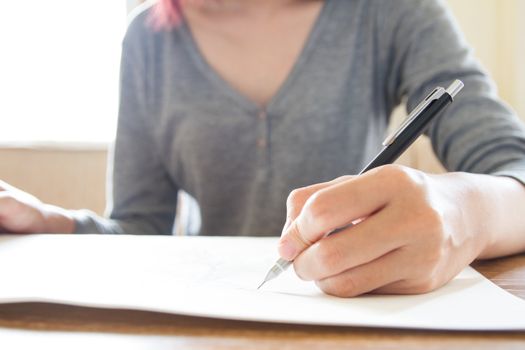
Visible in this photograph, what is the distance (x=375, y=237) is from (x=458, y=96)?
0.37 meters

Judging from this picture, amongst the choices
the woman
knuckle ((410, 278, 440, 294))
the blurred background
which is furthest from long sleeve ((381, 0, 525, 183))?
the blurred background

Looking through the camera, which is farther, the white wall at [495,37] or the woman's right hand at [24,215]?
the white wall at [495,37]

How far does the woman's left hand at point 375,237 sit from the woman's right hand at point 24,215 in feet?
1.18

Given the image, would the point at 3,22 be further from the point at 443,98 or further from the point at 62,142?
the point at 443,98

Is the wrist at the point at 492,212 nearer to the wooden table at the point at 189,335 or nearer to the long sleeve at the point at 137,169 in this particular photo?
the wooden table at the point at 189,335

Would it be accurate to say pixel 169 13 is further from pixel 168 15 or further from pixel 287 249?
pixel 287 249

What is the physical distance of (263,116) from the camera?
2.47 ft

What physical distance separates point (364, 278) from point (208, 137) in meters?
0.52

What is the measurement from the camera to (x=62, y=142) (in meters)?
1.71

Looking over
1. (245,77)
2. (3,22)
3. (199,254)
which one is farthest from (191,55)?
(3,22)

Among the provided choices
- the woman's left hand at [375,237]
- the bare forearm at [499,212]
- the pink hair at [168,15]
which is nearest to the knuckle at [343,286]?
the woman's left hand at [375,237]

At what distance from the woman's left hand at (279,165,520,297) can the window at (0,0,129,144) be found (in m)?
1.56

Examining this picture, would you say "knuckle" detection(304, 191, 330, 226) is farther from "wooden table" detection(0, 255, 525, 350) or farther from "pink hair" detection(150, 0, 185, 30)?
"pink hair" detection(150, 0, 185, 30)

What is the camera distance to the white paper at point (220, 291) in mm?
273
